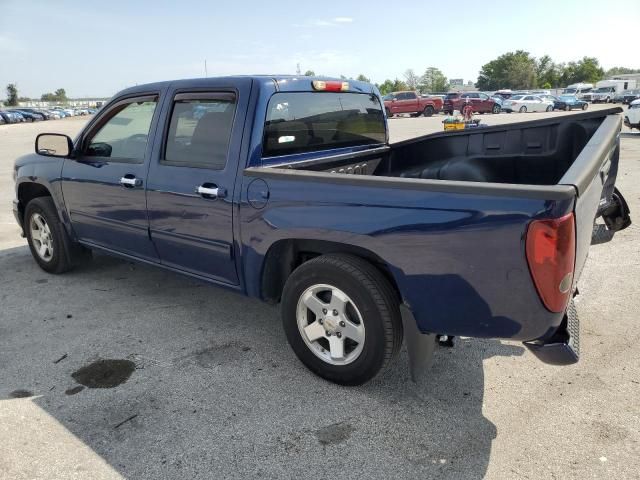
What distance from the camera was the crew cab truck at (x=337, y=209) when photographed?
229 cm

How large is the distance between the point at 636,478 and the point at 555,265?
41.2 inches

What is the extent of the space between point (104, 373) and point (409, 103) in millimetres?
35258

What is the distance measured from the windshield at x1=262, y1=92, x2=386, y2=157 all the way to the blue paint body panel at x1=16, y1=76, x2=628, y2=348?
0.08m

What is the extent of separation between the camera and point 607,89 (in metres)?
53.3

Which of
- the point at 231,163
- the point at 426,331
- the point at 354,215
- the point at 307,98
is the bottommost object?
the point at 426,331

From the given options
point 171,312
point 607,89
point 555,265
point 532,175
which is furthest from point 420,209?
point 607,89

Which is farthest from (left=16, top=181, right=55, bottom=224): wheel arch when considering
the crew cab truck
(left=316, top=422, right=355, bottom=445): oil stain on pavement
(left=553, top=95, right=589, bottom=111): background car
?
(left=553, top=95, right=589, bottom=111): background car

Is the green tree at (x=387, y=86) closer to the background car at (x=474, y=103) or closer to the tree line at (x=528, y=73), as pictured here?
the tree line at (x=528, y=73)

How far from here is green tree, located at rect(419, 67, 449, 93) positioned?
116875 mm

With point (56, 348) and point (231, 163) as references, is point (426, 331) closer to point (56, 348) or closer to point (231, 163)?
point (231, 163)

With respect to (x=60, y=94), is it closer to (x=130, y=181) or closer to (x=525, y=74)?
(x=525, y=74)

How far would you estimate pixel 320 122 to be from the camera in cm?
382

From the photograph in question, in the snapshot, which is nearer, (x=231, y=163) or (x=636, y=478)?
(x=636, y=478)

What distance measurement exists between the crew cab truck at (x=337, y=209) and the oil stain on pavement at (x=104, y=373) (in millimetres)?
788
